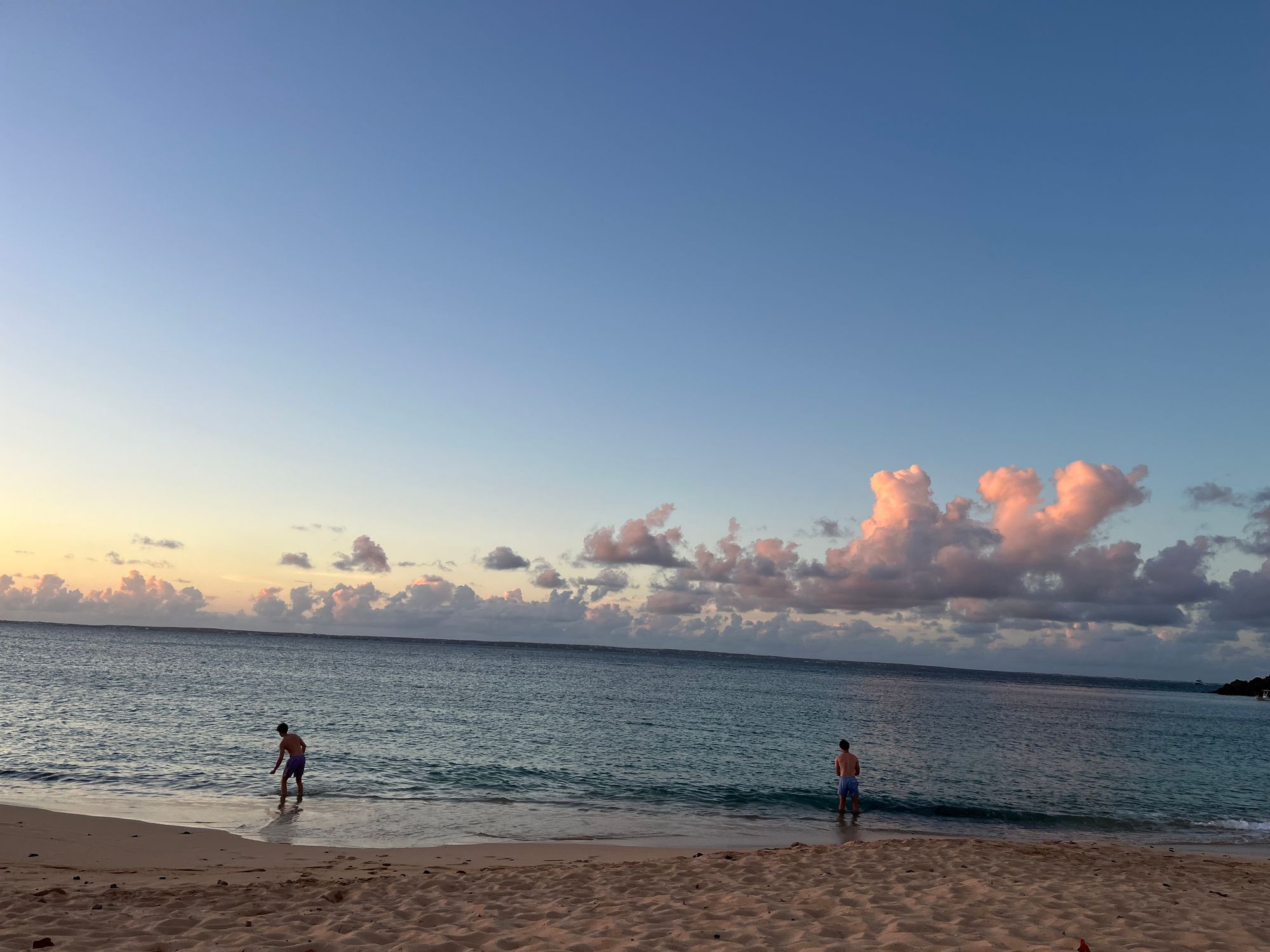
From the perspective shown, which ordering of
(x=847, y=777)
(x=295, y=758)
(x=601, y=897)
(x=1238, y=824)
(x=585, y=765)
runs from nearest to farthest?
1. (x=601, y=897)
2. (x=295, y=758)
3. (x=847, y=777)
4. (x=1238, y=824)
5. (x=585, y=765)

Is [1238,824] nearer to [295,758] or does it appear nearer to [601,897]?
[601,897]

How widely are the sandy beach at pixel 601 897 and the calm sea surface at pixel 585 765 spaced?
3357mm

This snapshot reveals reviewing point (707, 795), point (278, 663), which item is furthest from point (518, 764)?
point (278, 663)

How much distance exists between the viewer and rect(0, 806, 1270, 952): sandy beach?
864 centimetres

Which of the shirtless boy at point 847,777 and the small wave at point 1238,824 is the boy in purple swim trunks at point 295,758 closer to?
the shirtless boy at point 847,777

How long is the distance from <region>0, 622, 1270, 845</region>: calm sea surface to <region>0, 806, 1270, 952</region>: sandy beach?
132 inches

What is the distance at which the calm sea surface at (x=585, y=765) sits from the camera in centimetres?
1980

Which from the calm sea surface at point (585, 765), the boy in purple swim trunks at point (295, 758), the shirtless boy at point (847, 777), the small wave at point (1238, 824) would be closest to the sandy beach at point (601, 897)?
the calm sea surface at point (585, 765)

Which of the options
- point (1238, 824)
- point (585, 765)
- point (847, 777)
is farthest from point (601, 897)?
point (1238, 824)

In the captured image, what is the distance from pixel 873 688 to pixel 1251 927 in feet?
360

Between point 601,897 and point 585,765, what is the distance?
19.2 meters

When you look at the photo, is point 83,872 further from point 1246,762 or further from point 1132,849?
point 1246,762

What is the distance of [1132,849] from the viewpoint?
17328 mm

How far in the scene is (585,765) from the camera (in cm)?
2920
